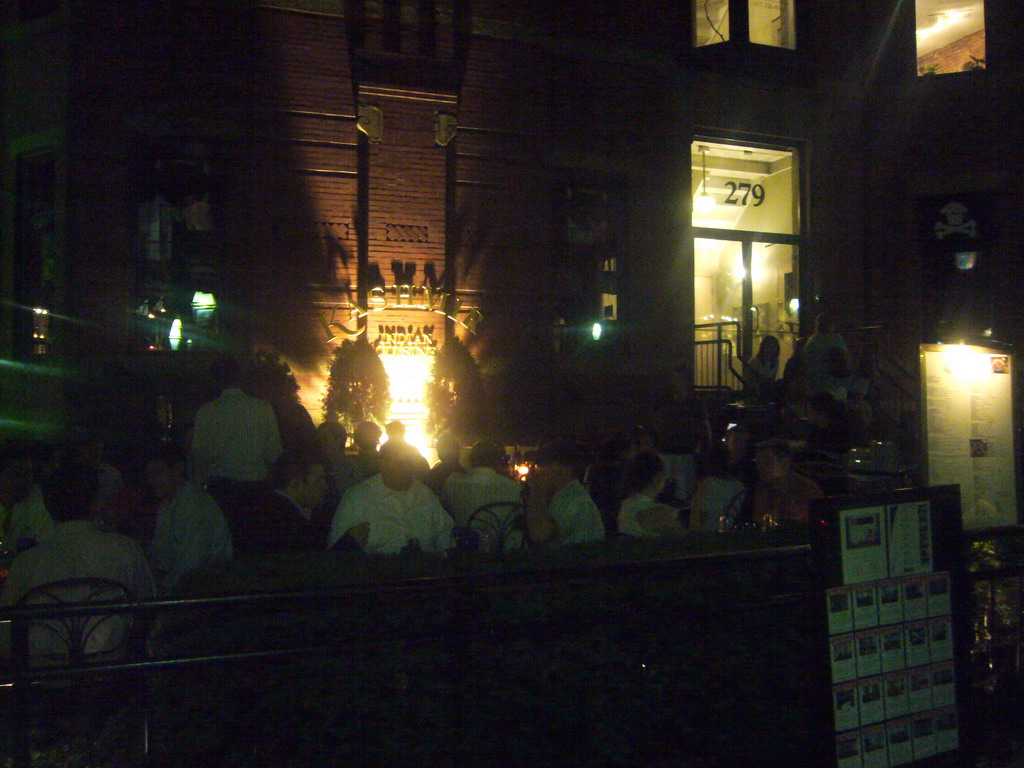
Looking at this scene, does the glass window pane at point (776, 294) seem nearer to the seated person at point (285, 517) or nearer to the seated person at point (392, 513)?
the seated person at point (392, 513)

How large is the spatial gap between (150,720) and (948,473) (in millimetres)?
8993

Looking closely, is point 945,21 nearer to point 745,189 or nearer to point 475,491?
point 745,189

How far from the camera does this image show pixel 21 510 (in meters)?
5.84

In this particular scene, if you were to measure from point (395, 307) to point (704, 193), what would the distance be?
19.2ft

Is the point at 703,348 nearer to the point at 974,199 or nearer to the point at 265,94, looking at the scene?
the point at 974,199

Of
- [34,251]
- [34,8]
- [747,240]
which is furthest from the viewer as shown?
[747,240]

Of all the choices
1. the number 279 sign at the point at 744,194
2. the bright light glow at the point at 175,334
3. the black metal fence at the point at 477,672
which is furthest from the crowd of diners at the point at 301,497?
the number 279 sign at the point at 744,194

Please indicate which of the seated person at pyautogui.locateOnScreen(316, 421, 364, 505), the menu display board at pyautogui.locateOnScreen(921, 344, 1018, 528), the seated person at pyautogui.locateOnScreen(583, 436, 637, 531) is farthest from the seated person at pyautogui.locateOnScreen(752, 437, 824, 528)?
the menu display board at pyautogui.locateOnScreen(921, 344, 1018, 528)

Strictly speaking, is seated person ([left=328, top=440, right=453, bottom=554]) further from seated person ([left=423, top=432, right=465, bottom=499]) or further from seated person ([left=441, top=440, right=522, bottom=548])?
seated person ([left=423, top=432, right=465, bottom=499])

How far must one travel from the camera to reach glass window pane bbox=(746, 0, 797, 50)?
13.5 meters

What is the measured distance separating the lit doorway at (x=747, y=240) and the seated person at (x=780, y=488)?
7.37m

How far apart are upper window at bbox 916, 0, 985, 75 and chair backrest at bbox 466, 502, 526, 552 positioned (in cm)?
1184

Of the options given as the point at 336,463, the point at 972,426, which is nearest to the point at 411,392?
the point at 336,463

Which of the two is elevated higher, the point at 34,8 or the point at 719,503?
the point at 34,8
